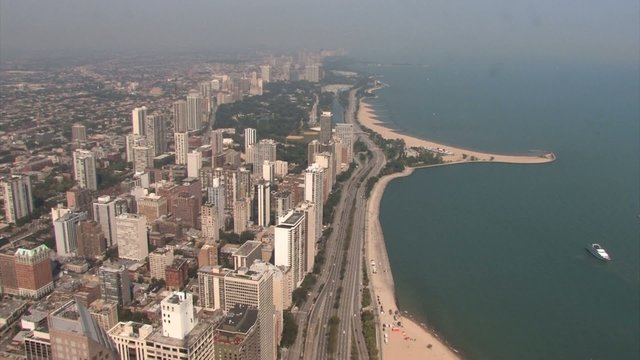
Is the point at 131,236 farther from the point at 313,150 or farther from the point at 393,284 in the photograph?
the point at 313,150

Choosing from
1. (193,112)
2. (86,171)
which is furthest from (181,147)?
(193,112)

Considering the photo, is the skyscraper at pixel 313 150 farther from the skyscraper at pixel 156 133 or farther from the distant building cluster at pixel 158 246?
the skyscraper at pixel 156 133

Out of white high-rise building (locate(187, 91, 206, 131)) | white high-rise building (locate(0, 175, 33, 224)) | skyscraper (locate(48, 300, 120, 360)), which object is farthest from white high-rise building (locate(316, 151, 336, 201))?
skyscraper (locate(48, 300, 120, 360))

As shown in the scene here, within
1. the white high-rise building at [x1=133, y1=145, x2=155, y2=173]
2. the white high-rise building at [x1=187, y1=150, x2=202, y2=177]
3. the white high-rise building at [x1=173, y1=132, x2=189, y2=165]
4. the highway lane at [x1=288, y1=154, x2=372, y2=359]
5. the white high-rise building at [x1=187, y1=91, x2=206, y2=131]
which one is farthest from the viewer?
the white high-rise building at [x1=187, y1=91, x2=206, y2=131]

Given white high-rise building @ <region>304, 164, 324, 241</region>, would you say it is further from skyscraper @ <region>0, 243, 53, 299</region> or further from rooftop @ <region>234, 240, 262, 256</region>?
skyscraper @ <region>0, 243, 53, 299</region>

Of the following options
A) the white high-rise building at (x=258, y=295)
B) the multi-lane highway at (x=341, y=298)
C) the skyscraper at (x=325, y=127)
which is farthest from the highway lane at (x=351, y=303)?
the skyscraper at (x=325, y=127)

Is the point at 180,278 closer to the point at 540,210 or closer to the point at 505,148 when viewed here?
the point at 540,210
